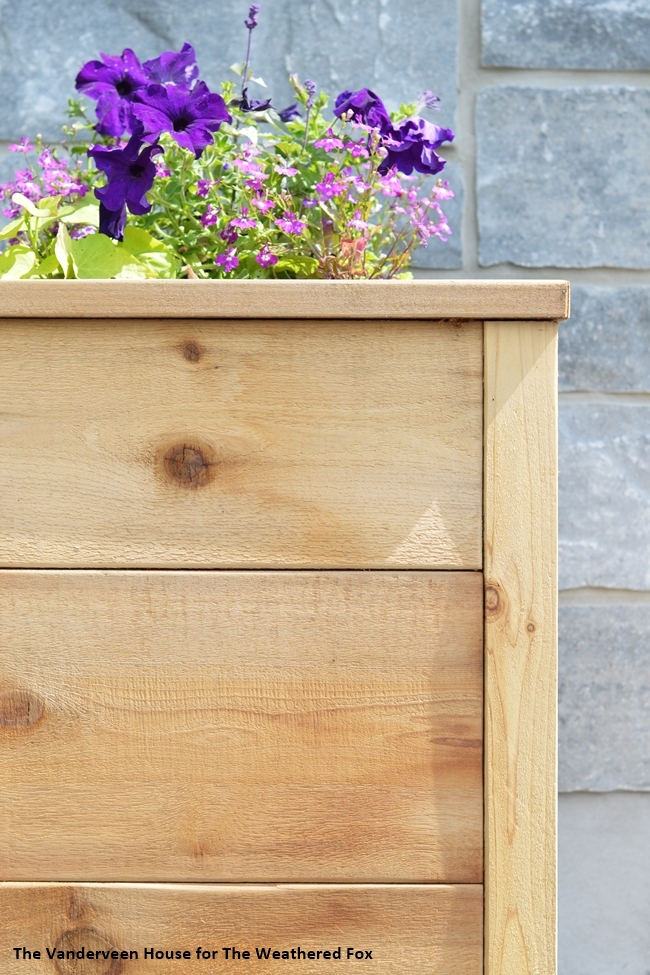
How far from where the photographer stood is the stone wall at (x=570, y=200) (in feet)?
3.26

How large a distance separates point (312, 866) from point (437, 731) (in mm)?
134

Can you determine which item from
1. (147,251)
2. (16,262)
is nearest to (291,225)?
(147,251)

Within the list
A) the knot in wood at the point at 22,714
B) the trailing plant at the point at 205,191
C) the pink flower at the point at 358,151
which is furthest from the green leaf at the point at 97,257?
the knot in wood at the point at 22,714

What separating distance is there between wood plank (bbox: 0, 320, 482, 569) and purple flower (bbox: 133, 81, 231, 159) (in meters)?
0.19

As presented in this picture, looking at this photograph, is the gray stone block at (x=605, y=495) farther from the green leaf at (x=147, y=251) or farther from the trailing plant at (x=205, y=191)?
the green leaf at (x=147, y=251)

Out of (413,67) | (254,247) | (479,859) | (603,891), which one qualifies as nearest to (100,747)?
(479,859)

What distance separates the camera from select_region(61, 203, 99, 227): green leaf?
717mm

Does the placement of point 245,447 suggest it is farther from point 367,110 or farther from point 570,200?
point 570,200

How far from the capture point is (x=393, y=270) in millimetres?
769

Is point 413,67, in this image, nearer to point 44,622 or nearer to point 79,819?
point 44,622

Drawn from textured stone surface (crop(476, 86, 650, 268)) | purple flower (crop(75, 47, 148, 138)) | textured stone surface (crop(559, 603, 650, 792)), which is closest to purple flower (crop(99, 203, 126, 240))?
purple flower (crop(75, 47, 148, 138))

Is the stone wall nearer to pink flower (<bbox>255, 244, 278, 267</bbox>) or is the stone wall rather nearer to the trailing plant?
the trailing plant

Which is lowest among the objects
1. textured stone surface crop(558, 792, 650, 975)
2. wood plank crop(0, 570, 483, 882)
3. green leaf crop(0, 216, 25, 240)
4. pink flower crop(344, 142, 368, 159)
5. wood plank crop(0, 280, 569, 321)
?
textured stone surface crop(558, 792, 650, 975)

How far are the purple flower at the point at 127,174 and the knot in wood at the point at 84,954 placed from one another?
1.82 ft
